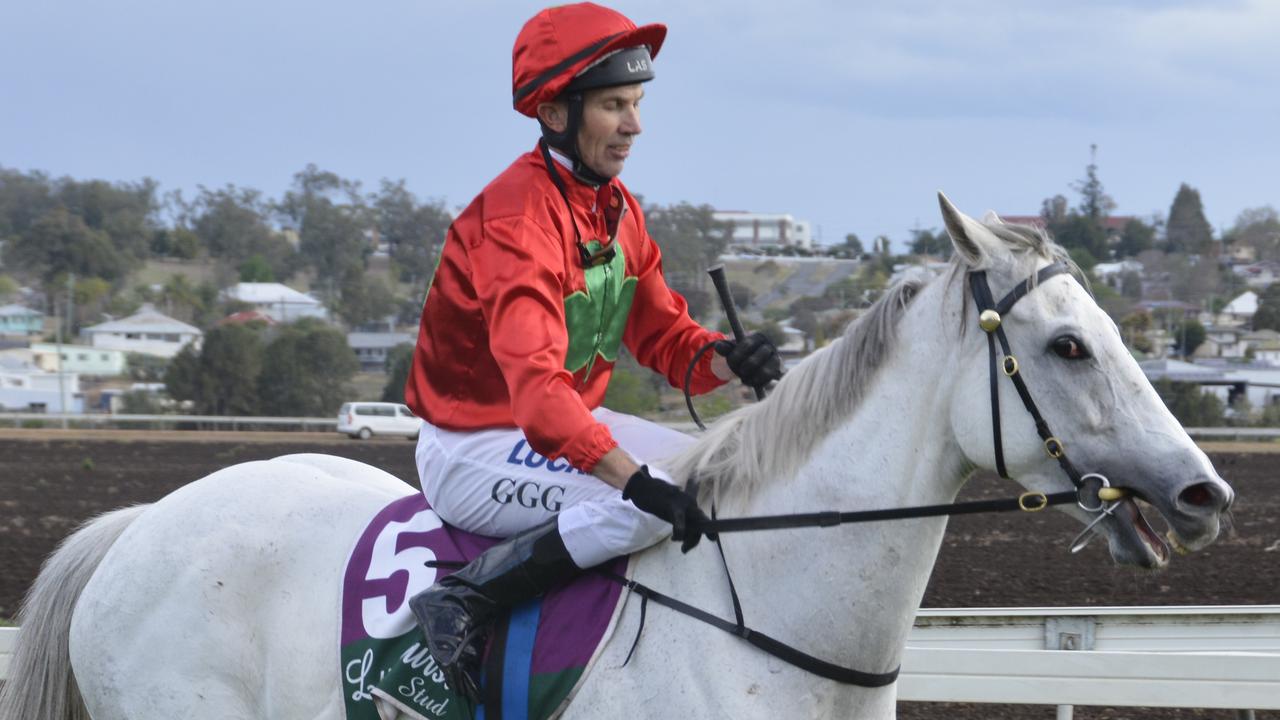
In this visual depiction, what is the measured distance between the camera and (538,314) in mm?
3039

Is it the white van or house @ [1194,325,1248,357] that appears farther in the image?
house @ [1194,325,1248,357]

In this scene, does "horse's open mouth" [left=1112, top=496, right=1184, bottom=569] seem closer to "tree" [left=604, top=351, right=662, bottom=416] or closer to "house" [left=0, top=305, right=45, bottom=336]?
"tree" [left=604, top=351, right=662, bottom=416]

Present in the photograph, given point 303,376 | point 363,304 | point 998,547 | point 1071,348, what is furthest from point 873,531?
point 363,304

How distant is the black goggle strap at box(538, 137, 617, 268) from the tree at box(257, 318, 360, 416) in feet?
137

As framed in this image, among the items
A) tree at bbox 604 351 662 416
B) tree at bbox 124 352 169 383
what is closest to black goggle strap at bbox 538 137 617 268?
tree at bbox 604 351 662 416

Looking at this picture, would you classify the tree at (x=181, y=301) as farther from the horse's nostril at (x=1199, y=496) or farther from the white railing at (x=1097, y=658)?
the horse's nostril at (x=1199, y=496)

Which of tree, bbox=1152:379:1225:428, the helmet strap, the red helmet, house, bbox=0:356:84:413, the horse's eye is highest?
the red helmet

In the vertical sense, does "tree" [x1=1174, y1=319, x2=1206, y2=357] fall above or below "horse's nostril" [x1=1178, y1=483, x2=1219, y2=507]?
below

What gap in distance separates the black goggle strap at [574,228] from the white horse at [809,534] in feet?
1.65

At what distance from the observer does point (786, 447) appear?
307 centimetres

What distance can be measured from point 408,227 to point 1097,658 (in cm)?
12156

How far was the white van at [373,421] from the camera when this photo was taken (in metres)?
33.5

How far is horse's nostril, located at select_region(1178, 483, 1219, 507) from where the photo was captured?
8.39 feet

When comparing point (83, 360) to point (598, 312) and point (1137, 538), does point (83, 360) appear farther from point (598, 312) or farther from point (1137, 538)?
point (1137, 538)
